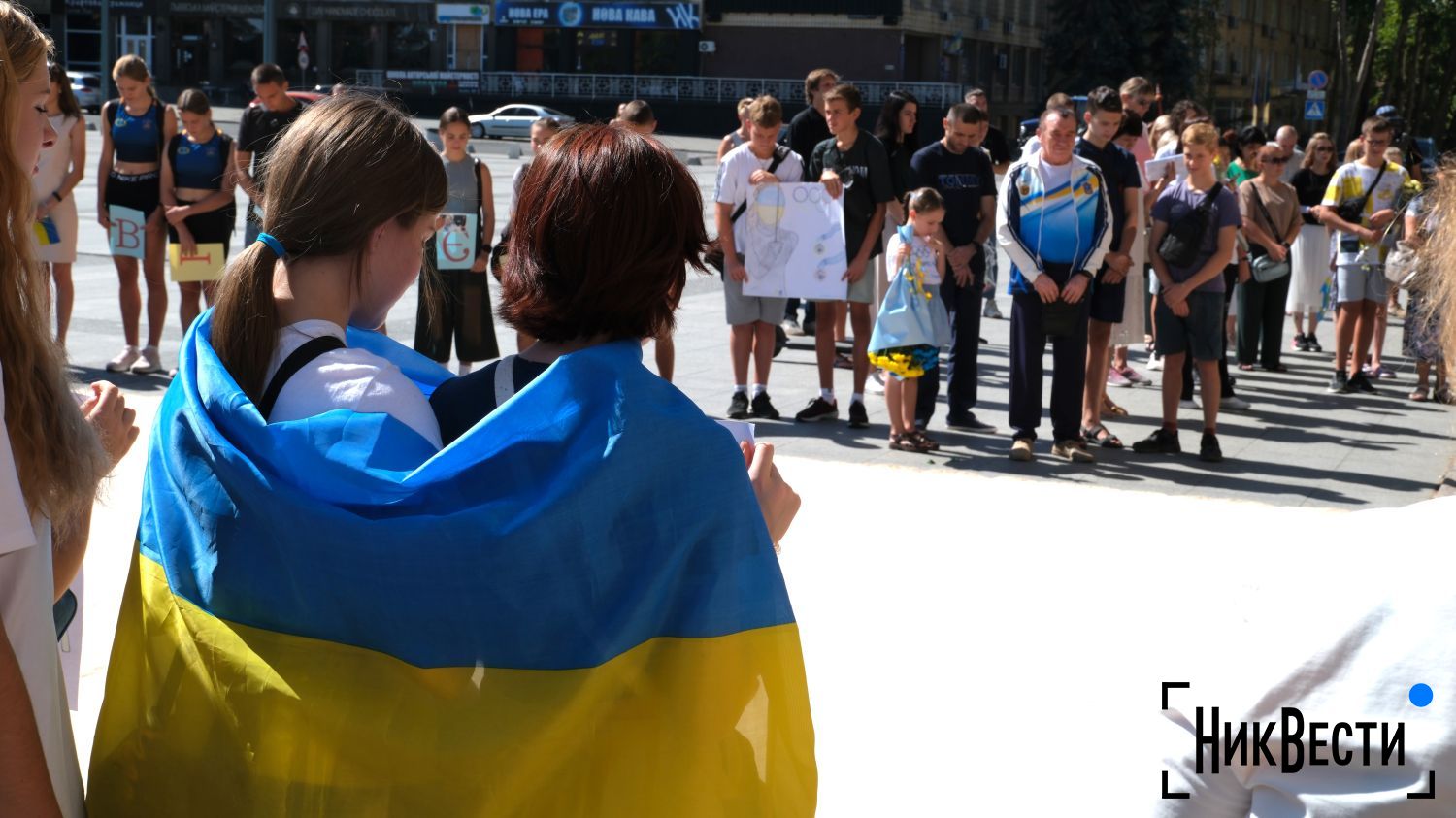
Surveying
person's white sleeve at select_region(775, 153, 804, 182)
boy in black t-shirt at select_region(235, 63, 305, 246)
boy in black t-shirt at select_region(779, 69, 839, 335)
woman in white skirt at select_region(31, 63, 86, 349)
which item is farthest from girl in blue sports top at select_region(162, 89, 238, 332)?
boy in black t-shirt at select_region(779, 69, 839, 335)

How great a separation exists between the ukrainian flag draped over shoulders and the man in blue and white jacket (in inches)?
248

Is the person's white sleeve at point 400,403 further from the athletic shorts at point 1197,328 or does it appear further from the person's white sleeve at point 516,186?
the athletic shorts at point 1197,328

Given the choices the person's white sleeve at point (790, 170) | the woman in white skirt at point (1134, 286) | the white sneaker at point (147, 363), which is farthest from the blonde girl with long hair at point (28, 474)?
the woman in white skirt at point (1134, 286)

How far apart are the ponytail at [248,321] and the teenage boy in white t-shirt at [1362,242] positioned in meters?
10.5

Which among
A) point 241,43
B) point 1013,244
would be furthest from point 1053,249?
point 241,43

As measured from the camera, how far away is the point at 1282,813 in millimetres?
1312

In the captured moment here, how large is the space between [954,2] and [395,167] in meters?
64.6

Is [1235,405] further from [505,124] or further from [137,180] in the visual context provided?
[505,124]

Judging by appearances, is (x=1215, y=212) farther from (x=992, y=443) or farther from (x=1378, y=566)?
(x=1378, y=566)

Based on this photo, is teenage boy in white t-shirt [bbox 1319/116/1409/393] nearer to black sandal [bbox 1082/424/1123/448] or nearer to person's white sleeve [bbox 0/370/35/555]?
black sandal [bbox 1082/424/1123/448]

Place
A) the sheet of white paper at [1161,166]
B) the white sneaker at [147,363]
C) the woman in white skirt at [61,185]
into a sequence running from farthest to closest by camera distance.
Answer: the sheet of white paper at [1161,166] → the white sneaker at [147,363] → the woman in white skirt at [61,185]

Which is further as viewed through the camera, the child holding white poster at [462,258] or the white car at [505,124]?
the white car at [505,124]

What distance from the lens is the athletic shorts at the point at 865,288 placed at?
9.52 metres

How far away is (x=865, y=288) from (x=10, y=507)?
26.7 feet
